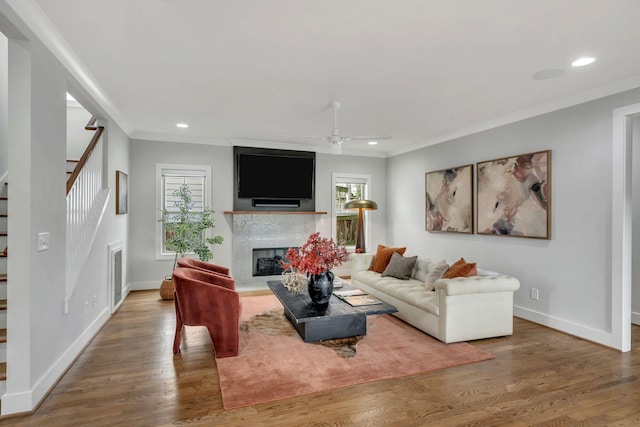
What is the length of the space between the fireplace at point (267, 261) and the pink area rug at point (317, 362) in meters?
2.59

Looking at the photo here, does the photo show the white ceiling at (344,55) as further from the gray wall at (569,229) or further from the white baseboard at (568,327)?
the white baseboard at (568,327)

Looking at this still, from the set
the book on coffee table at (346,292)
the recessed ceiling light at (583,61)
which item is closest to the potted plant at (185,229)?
the book on coffee table at (346,292)

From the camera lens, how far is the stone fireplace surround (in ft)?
20.2

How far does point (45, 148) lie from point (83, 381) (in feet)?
5.97

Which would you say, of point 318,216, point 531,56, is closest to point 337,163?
point 318,216

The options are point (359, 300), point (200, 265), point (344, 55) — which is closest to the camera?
point (344, 55)

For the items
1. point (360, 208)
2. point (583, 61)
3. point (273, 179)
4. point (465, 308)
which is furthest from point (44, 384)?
point (583, 61)

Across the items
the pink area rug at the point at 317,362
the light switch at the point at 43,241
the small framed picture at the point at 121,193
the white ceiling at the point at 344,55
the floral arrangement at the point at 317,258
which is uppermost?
the white ceiling at the point at 344,55

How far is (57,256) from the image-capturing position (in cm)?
275

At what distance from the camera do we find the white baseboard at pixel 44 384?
88.6 inches

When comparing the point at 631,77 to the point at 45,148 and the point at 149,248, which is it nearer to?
the point at 45,148

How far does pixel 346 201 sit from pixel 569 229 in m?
4.06

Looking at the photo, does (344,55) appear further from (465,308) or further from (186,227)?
(186,227)

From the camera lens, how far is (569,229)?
3.84 metres
